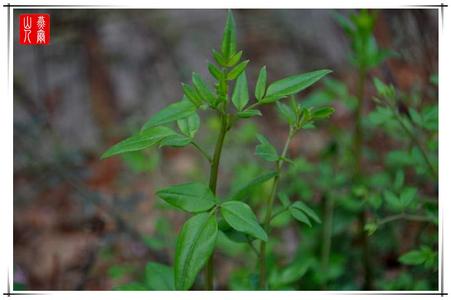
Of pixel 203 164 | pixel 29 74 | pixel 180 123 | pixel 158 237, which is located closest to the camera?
pixel 180 123

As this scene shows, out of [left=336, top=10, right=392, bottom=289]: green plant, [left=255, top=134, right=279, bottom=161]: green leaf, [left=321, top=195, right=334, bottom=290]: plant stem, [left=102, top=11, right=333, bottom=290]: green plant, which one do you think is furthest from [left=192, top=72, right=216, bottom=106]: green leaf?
[left=321, top=195, right=334, bottom=290]: plant stem

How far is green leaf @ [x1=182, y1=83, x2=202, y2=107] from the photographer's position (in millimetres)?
967

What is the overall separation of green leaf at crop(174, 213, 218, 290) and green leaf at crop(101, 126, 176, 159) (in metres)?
0.15

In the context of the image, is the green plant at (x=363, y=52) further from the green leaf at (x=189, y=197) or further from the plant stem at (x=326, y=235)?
the green leaf at (x=189, y=197)

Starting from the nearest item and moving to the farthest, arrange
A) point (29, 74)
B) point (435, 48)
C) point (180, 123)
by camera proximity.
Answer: point (180, 123) → point (435, 48) → point (29, 74)

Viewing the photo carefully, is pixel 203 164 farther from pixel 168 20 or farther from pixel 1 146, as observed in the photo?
pixel 1 146

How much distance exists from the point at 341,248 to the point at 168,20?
150cm

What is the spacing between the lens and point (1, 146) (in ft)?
4.12

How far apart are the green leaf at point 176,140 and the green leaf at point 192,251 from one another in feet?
0.45

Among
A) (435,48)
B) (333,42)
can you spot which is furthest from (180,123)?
(333,42)

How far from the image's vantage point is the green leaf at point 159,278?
1.25 meters

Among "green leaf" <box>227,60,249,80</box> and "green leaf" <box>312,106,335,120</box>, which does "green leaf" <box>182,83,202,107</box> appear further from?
"green leaf" <box>312,106,335,120</box>

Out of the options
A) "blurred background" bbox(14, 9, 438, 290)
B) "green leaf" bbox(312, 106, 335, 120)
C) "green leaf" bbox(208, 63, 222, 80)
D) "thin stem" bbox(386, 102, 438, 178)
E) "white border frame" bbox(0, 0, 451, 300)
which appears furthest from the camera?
"blurred background" bbox(14, 9, 438, 290)
